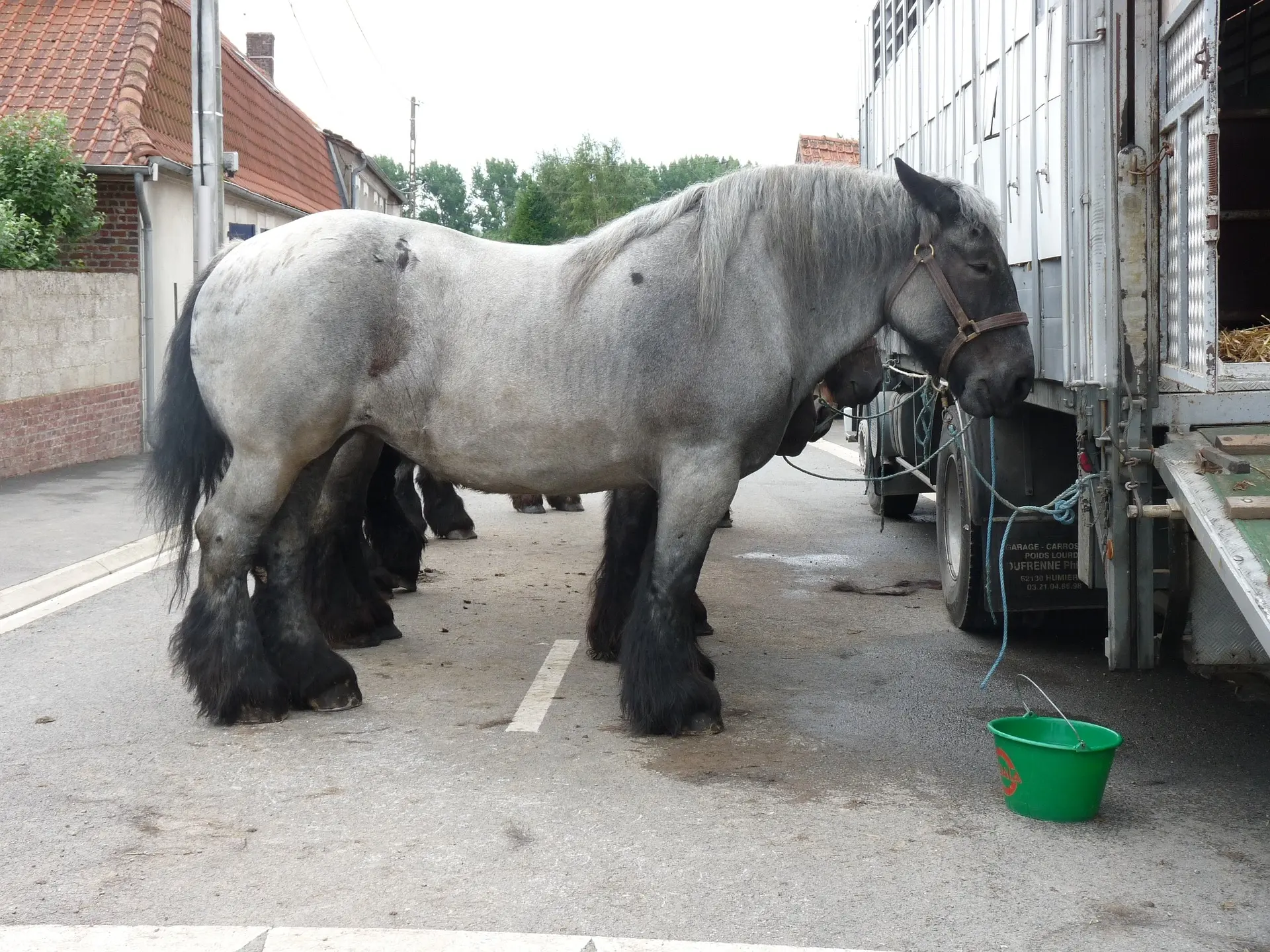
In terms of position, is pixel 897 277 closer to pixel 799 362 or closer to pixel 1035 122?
pixel 799 362

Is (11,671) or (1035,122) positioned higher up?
(1035,122)

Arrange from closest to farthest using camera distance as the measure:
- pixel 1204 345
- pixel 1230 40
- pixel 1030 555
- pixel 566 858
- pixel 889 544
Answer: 1. pixel 566 858
2. pixel 1204 345
3. pixel 1030 555
4. pixel 1230 40
5. pixel 889 544

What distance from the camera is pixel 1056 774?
159 inches

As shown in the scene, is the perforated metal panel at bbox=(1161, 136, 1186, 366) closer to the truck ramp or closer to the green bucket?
the truck ramp

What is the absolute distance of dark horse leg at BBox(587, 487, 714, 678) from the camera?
6.23 meters

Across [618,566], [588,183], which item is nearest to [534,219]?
[588,183]

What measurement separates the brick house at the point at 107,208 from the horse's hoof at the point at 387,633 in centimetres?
740

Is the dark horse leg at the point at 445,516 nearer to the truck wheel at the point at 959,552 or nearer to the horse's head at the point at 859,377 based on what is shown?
the truck wheel at the point at 959,552

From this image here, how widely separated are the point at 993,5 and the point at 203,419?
3970mm

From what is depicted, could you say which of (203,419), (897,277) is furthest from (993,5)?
(203,419)

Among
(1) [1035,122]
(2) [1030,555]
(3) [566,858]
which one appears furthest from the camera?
(2) [1030,555]

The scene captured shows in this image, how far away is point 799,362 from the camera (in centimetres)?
523

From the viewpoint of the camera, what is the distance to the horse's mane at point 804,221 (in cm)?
511

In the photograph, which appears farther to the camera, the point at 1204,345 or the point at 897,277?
the point at 897,277
